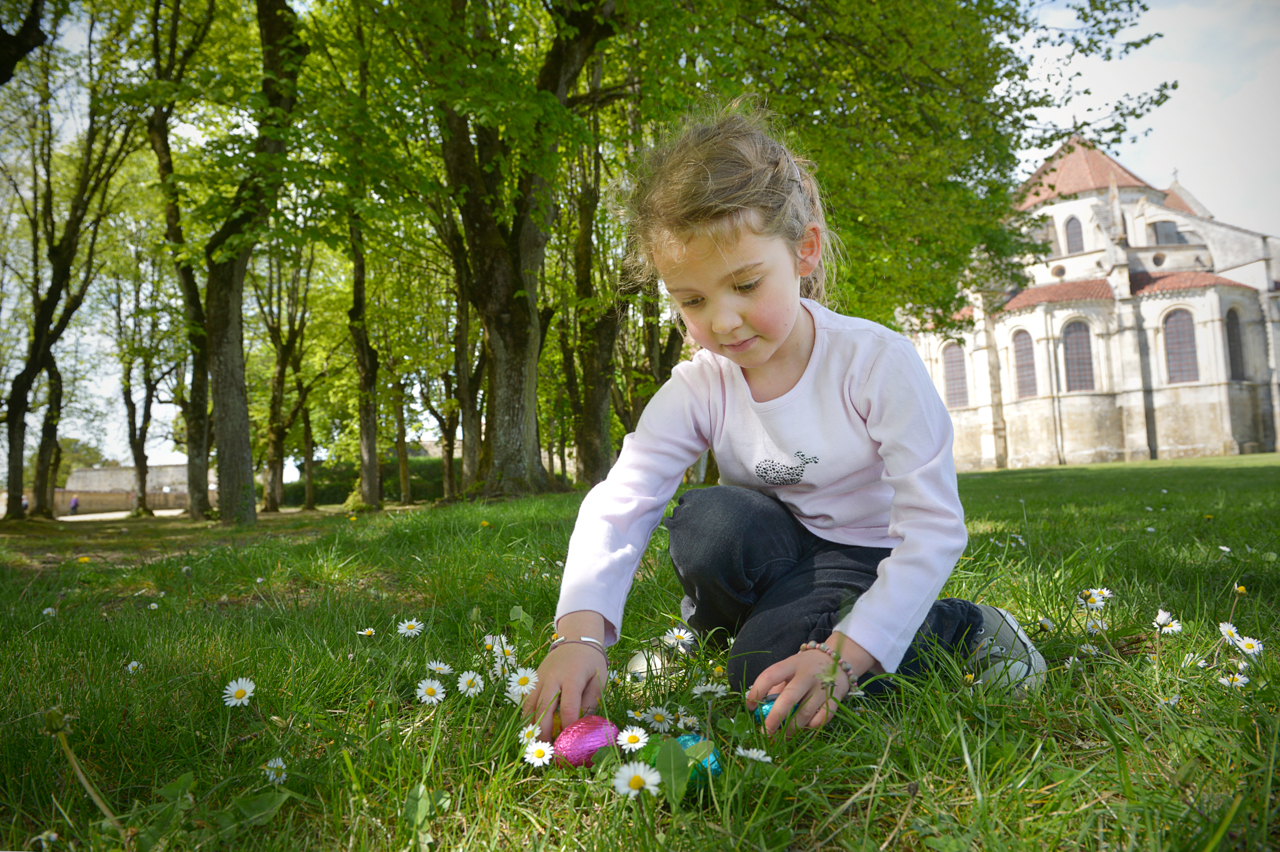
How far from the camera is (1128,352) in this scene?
138 feet

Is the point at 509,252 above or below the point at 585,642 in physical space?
above

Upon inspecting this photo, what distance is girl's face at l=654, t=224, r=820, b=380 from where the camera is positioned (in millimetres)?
1948

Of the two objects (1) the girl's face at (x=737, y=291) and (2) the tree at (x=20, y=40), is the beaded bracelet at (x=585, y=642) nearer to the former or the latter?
(1) the girl's face at (x=737, y=291)

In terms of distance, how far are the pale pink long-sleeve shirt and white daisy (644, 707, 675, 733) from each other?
322 mm

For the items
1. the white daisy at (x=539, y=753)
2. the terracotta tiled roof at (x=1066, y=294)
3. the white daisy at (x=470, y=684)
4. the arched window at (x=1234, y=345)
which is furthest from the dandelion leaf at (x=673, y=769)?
the arched window at (x=1234, y=345)

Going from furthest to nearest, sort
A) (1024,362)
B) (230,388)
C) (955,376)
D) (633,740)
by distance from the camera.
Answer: (955,376) → (1024,362) → (230,388) → (633,740)

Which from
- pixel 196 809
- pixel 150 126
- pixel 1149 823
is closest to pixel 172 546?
pixel 196 809

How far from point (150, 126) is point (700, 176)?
1567cm

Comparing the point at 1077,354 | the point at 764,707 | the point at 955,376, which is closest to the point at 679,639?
the point at 764,707

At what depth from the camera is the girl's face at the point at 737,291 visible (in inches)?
76.7

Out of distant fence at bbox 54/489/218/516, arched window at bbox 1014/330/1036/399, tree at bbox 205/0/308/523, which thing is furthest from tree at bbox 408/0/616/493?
distant fence at bbox 54/489/218/516

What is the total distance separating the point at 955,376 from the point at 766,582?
48947 mm

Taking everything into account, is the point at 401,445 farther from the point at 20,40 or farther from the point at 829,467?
the point at 829,467

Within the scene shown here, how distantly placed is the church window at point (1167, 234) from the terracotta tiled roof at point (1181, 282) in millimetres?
3805
